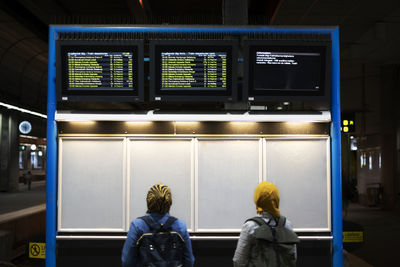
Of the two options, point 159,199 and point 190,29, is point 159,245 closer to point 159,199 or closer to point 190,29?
point 159,199

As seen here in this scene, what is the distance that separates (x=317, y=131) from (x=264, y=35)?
153 cm

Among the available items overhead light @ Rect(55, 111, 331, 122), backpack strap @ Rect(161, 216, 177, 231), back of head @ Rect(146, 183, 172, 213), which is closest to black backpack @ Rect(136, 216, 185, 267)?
backpack strap @ Rect(161, 216, 177, 231)

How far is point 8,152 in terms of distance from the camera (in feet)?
93.8

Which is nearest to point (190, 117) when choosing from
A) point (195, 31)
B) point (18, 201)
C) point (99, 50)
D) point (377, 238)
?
point (195, 31)

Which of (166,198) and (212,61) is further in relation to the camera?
(212,61)

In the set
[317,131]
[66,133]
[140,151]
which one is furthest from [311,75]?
[66,133]

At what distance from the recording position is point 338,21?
42.1 feet

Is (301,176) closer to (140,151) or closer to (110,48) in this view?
(140,151)

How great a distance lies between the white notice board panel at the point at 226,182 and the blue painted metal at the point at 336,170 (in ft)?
3.39

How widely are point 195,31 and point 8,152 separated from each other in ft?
87.3

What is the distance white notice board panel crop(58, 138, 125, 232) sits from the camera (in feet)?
18.3

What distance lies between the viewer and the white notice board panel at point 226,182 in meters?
5.55

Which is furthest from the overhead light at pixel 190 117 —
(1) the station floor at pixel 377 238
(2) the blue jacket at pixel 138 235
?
(1) the station floor at pixel 377 238

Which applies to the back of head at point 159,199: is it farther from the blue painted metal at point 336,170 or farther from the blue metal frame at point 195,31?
the blue painted metal at point 336,170
